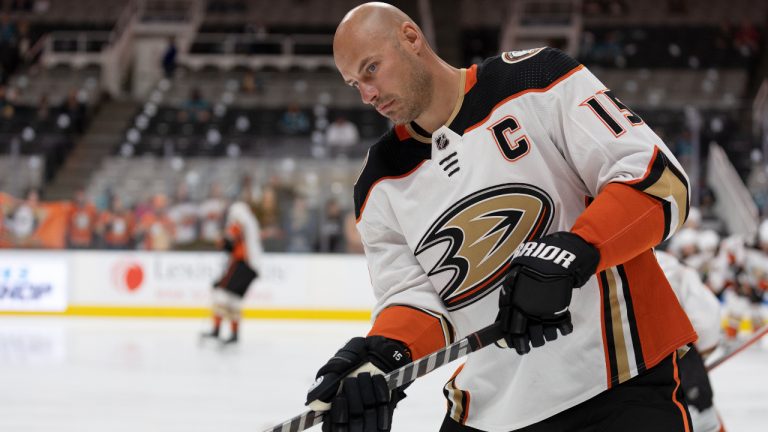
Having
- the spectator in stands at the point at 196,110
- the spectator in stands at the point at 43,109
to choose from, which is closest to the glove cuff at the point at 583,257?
the spectator in stands at the point at 196,110

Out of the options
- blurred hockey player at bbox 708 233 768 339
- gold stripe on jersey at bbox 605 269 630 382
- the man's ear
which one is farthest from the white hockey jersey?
blurred hockey player at bbox 708 233 768 339

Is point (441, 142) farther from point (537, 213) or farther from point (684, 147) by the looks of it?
point (684, 147)

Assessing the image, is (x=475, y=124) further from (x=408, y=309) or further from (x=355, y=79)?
(x=408, y=309)

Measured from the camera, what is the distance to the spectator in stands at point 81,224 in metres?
10.4

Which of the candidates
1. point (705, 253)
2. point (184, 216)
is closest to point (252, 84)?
point (184, 216)

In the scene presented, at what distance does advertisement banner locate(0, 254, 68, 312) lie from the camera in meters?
10.6

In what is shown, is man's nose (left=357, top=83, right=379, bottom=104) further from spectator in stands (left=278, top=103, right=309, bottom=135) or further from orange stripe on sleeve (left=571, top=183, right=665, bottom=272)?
spectator in stands (left=278, top=103, right=309, bottom=135)

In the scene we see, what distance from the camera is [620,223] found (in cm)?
166

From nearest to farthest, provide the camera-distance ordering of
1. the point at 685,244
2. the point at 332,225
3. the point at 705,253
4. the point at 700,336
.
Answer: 1. the point at 700,336
2. the point at 685,244
3. the point at 705,253
4. the point at 332,225

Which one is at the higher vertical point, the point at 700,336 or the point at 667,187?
the point at 667,187

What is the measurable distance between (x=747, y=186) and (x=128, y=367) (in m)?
6.65

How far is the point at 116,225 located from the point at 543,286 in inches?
363

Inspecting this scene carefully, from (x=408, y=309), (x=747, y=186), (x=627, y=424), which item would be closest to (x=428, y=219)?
(x=408, y=309)

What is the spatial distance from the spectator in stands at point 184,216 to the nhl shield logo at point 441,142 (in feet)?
27.7
